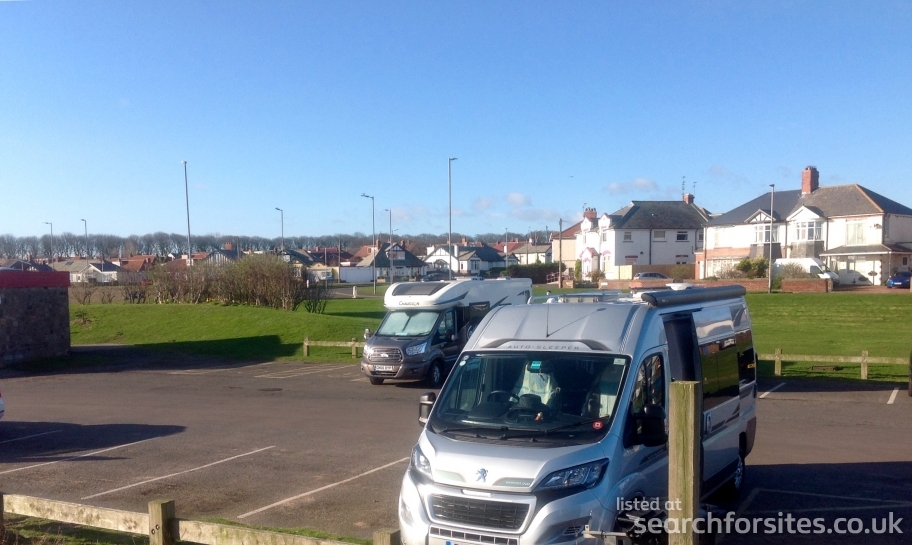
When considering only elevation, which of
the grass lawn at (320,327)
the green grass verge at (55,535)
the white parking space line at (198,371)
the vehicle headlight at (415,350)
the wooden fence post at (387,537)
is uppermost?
the wooden fence post at (387,537)

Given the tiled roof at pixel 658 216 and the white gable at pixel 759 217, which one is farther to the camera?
the tiled roof at pixel 658 216

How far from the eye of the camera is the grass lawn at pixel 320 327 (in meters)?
27.3

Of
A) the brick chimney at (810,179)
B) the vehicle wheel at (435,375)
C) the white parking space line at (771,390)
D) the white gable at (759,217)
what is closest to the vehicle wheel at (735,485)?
the white parking space line at (771,390)

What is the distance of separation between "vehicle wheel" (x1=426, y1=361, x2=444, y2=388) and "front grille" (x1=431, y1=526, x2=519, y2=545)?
13.7 metres

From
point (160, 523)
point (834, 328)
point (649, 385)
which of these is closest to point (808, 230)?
point (834, 328)

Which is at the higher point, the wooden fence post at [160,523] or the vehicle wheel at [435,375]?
the wooden fence post at [160,523]

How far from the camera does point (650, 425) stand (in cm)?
565

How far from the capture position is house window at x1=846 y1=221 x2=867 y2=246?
6021 centimetres

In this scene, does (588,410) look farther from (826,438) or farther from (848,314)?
(848,314)

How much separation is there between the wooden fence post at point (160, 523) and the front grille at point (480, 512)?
1908 millimetres

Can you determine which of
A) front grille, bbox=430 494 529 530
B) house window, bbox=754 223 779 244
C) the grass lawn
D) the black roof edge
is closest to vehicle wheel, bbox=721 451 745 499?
the black roof edge

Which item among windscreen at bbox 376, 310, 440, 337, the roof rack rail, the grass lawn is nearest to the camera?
the roof rack rail

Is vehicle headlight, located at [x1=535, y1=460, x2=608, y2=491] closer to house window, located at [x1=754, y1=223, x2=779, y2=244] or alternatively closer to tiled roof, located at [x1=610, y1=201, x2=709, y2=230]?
house window, located at [x1=754, y1=223, x2=779, y2=244]

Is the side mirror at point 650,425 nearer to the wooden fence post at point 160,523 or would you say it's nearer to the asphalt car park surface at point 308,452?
the asphalt car park surface at point 308,452
